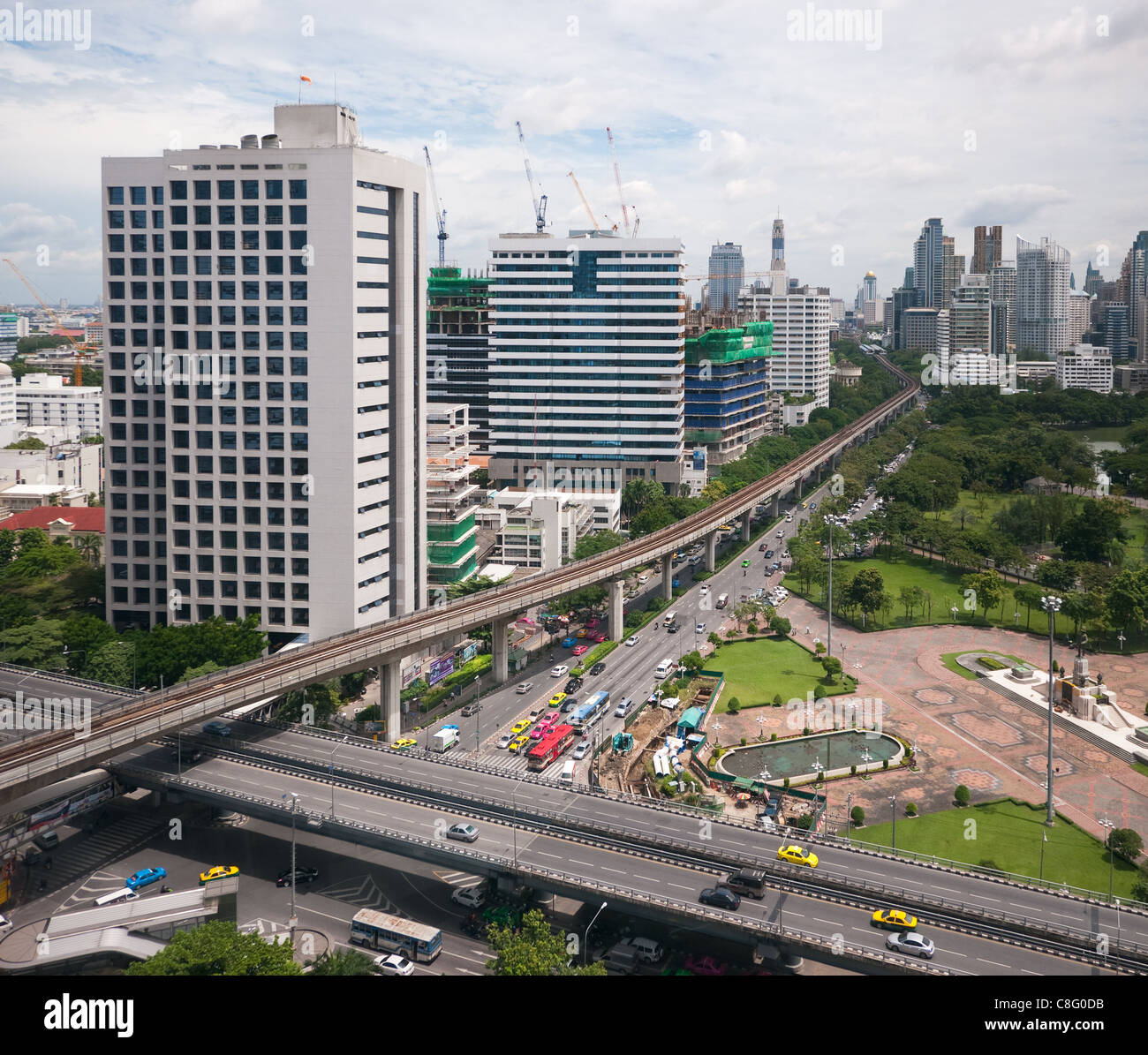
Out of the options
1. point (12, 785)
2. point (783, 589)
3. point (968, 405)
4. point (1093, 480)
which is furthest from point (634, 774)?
point (968, 405)

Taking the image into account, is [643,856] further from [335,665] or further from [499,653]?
[499,653]

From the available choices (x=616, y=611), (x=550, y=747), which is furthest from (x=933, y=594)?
(x=550, y=747)

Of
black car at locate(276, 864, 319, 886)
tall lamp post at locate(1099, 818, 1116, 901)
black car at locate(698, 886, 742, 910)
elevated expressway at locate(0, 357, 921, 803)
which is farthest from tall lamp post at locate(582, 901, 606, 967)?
elevated expressway at locate(0, 357, 921, 803)

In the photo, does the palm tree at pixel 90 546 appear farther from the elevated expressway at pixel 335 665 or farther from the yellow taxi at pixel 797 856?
the yellow taxi at pixel 797 856

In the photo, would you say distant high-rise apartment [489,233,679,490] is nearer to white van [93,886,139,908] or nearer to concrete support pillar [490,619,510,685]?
concrete support pillar [490,619,510,685]
